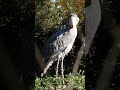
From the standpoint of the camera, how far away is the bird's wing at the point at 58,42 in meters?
6.15

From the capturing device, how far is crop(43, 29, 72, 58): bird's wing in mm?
6148

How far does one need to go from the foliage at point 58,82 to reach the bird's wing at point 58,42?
0.27 metres

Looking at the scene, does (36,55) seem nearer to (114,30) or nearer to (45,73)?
(45,73)

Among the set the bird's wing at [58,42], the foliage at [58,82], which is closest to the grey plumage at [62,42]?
the bird's wing at [58,42]

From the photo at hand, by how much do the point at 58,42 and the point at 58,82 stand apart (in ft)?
1.46

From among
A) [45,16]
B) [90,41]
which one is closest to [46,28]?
[45,16]

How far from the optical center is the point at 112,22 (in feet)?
20.4

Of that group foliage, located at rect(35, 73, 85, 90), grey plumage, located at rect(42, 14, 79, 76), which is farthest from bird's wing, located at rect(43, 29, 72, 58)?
foliage, located at rect(35, 73, 85, 90)

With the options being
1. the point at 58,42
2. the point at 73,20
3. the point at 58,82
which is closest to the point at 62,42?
the point at 58,42

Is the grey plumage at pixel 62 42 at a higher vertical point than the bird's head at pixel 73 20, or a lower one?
lower

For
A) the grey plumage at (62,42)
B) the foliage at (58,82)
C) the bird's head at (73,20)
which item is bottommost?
the foliage at (58,82)

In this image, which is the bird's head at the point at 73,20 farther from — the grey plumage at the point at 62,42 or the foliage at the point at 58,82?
the foliage at the point at 58,82

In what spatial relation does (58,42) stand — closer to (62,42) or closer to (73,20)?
(62,42)

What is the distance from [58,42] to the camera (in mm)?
6176
